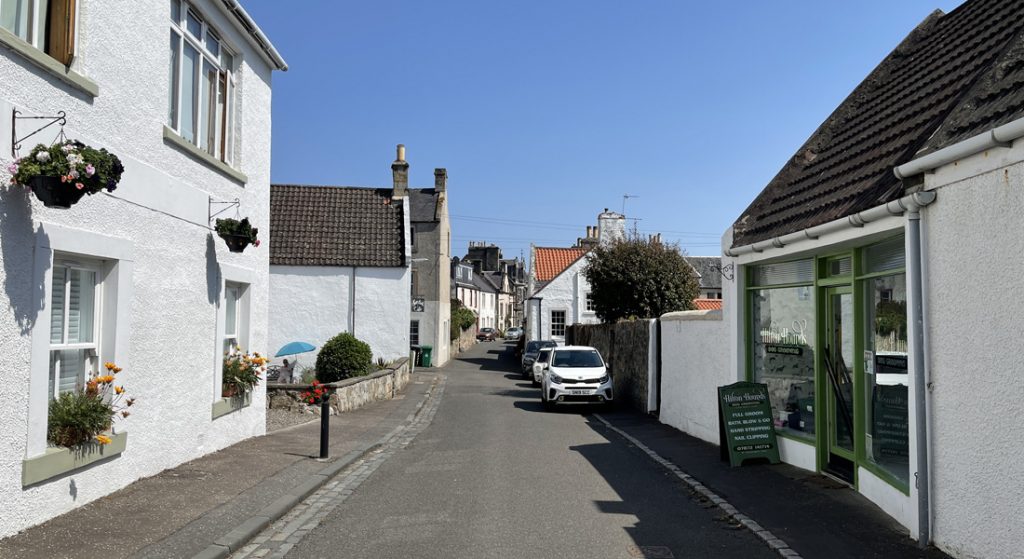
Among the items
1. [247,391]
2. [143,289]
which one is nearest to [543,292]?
[247,391]

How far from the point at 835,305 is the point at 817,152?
3388mm

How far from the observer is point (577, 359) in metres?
21.7

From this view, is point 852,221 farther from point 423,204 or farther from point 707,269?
point 707,269

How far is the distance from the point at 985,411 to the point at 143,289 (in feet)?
26.3

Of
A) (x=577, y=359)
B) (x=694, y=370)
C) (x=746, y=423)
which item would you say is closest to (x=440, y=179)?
(x=577, y=359)

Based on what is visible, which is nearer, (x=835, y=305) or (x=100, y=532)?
(x=100, y=532)

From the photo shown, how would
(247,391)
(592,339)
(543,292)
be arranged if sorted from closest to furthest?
(247,391)
(592,339)
(543,292)

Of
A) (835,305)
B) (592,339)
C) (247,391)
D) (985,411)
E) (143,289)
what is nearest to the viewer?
(985,411)

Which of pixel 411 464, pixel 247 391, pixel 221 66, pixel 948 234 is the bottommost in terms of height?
pixel 411 464

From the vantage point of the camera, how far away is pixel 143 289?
897 cm

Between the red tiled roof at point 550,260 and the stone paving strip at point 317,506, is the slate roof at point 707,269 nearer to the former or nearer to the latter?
the red tiled roof at point 550,260

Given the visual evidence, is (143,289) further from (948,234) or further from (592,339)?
(592,339)

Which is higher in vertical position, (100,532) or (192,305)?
(192,305)

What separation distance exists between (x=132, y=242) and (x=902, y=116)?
870 cm
